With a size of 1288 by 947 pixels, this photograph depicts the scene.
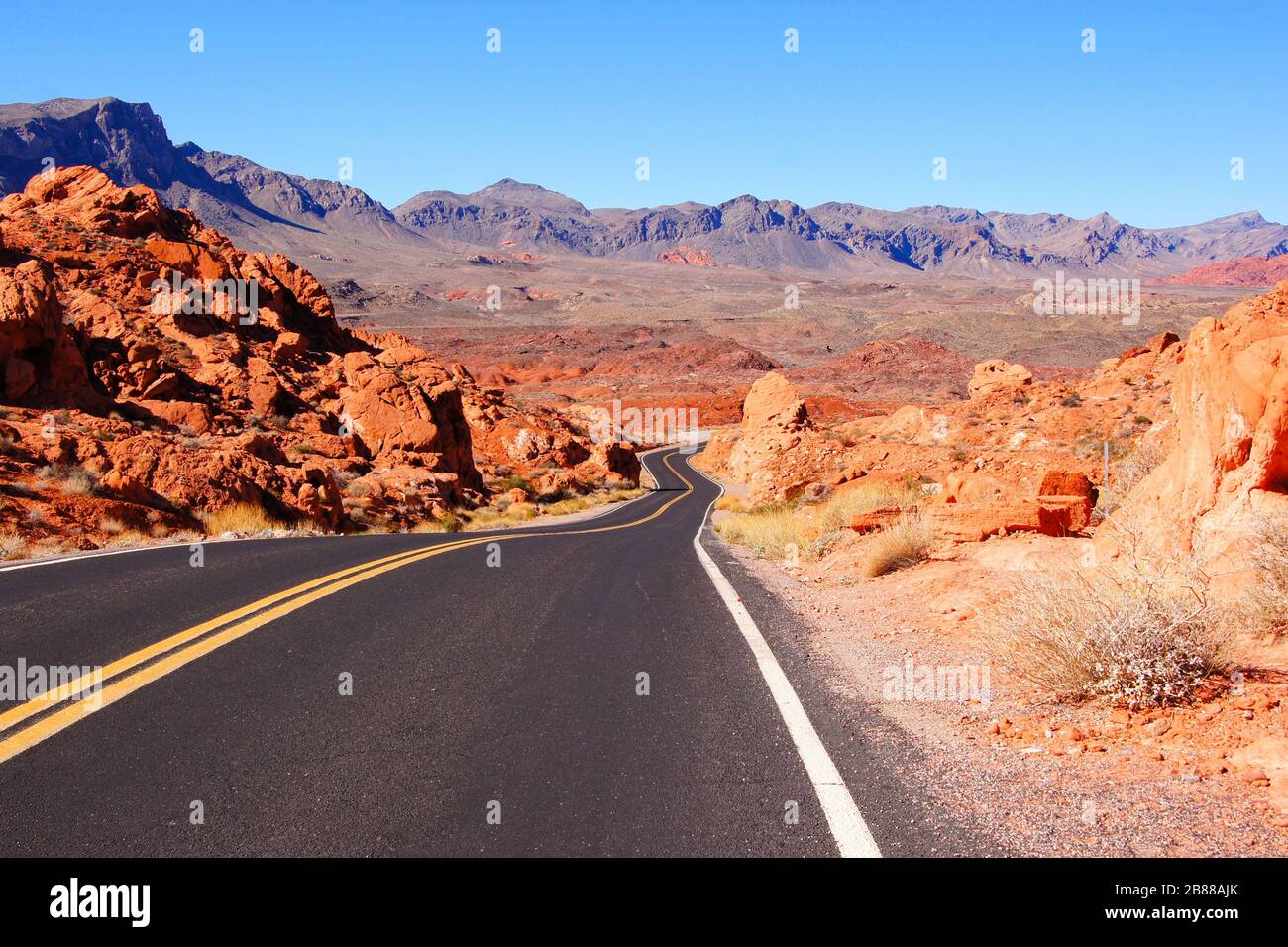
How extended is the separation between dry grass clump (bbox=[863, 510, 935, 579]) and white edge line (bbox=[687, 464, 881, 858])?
292 cm

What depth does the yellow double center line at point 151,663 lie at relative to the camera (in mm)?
4418

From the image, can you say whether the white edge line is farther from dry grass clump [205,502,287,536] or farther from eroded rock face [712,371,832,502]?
eroded rock face [712,371,832,502]

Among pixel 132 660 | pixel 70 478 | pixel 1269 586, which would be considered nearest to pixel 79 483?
pixel 70 478

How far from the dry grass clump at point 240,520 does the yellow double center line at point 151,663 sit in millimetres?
8634

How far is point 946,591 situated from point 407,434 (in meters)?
25.5

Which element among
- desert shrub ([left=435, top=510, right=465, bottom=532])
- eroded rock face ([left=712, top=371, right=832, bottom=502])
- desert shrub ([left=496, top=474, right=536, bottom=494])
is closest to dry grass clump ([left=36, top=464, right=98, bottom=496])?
desert shrub ([left=435, top=510, right=465, bottom=532])

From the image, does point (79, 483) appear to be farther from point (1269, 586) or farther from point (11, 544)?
point (1269, 586)

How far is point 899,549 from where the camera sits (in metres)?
9.91

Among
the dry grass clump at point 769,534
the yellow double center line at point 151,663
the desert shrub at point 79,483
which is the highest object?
the desert shrub at point 79,483

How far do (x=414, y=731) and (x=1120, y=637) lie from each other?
3792 millimetres

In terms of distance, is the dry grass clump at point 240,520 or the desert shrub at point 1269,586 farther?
the dry grass clump at point 240,520

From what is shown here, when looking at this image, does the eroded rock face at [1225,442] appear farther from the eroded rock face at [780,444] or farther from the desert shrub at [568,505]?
the desert shrub at [568,505]

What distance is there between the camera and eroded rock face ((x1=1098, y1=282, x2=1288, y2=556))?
634 centimetres

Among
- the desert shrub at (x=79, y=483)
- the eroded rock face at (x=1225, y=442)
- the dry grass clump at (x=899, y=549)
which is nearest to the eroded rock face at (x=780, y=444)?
the dry grass clump at (x=899, y=549)
